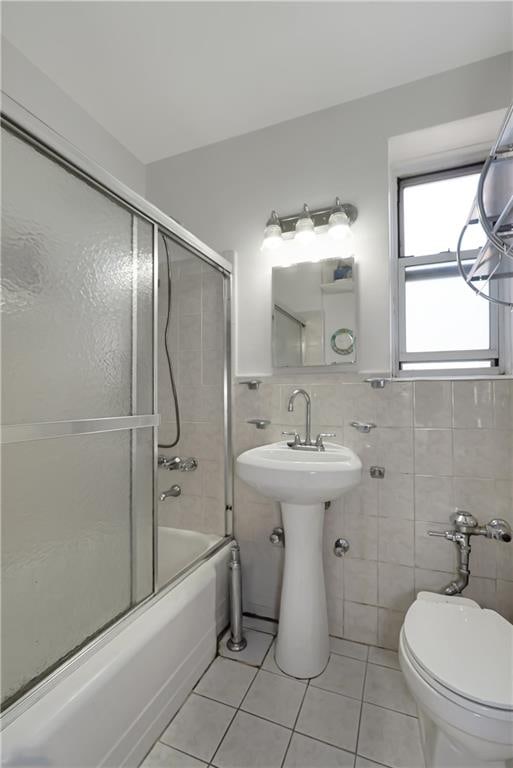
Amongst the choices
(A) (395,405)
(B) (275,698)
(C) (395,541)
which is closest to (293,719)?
(B) (275,698)

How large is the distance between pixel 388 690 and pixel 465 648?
54cm

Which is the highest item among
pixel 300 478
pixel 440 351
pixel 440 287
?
pixel 440 287

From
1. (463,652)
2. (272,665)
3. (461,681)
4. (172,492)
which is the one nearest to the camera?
(461,681)

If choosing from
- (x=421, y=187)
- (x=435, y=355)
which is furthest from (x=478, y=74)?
(x=435, y=355)

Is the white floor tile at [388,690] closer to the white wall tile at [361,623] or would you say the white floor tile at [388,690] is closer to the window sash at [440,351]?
the white wall tile at [361,623]

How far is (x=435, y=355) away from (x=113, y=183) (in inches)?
58.1

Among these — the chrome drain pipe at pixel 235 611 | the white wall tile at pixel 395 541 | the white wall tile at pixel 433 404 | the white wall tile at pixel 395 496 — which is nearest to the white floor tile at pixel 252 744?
the chrome drain pipe at pixel 235 611

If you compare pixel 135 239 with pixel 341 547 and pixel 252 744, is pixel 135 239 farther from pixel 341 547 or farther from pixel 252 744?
pixel 252 744

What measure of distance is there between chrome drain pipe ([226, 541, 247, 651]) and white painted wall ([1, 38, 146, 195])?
6.40 feet

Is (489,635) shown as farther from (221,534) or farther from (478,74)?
(478,74)

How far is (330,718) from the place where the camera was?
1176mm

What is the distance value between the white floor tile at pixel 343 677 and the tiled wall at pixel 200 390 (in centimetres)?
70

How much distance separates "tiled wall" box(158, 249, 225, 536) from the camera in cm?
171

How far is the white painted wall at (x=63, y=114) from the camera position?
137 cm
